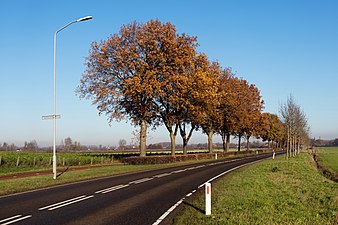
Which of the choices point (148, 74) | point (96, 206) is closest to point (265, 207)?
point (96, 206)

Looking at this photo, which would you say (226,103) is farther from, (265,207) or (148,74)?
(265,207)

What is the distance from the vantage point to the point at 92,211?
10.5m

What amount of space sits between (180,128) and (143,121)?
13736 mm

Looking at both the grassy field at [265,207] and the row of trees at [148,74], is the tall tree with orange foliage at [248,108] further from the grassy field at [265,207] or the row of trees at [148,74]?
the grassy field at [265,207]

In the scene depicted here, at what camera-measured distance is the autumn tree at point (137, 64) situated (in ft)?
112

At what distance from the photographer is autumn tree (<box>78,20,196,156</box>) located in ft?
112

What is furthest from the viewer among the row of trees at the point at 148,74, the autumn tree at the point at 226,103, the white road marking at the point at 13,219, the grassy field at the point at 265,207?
the autumn tree at the point at 226,103

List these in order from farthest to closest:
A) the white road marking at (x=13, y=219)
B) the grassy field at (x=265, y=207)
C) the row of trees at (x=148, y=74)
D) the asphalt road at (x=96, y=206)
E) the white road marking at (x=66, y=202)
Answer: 1. the row of trees at (x=148, y=74)
2. the white road marking at (x=66, y=202)
3. the asphalt road at (x=96, y=206)
4. the white road marking at (x=13, y=219)
5. the grassy field at (x=265, y=207)

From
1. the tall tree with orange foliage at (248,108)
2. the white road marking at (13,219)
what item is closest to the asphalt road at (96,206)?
the white road marking at (13,219)

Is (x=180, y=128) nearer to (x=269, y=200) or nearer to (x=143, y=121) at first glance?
(x=143, y=121)

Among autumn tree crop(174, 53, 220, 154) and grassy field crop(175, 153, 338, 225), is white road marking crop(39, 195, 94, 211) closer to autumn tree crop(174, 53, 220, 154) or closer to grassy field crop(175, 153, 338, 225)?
grassy field crop(175, 153, 338, 225)

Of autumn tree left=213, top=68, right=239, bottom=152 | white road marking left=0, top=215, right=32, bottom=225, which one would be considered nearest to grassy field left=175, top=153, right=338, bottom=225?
white road marking left=0, top=215, right=32, bottom=225

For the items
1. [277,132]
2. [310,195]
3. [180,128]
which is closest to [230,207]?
[310,195]

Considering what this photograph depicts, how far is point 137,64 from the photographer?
34.7 metres
